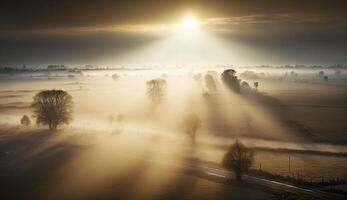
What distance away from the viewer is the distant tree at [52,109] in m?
119

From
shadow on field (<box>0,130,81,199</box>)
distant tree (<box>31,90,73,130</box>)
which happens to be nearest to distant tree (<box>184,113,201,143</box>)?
shadow on field (<box>0,130,81,199</box>)

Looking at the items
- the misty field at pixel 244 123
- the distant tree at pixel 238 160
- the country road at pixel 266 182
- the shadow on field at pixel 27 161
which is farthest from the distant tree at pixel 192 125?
the distant tree at pixel 238 160

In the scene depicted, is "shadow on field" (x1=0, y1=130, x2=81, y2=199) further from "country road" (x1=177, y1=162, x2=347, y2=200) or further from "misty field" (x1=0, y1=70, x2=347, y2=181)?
"country road" (x1=177, y1=162, x2=347, y2=200)

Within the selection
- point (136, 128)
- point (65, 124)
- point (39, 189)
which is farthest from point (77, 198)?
point (65, 124)

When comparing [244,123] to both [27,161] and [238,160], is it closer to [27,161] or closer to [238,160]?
[238,160]

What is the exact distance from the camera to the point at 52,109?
390 feet

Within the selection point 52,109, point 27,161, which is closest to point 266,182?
point 27,161

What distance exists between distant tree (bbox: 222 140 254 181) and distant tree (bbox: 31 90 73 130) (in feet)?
188

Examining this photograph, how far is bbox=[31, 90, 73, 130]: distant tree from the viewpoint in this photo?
118875mm

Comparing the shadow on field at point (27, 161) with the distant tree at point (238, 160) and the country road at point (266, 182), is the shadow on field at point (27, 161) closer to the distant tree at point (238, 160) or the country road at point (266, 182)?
the country road at point (266, 182)

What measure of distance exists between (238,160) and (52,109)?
Result: 60165 millimetres

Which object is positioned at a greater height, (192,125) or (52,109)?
(52,109)

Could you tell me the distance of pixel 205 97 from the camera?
18825cm

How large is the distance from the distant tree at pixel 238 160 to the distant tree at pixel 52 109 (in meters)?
57.2
